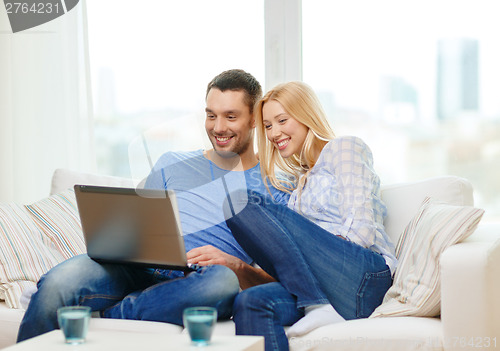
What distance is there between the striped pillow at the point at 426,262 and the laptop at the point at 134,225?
0.62m

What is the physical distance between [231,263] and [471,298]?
29.9 inches

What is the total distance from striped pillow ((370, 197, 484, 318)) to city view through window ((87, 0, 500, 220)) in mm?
1120

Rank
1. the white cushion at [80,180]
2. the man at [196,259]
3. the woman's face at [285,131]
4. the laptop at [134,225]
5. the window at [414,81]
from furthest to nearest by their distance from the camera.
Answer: the window at [414,81] < the white cushion at [80,180] < the woman's face at [285,131] < the man at [196,259] < the laptop at [134,225]

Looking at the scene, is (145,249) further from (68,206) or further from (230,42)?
(230,42)

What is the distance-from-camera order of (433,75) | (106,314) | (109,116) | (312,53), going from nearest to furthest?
1. (106,314)
2. (433,75)
3. (312,53)
4. (109,116)

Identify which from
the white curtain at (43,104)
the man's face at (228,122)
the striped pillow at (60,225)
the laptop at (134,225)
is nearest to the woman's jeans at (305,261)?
the laptop at (134,225)

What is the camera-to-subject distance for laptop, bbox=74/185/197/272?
179 centimetres

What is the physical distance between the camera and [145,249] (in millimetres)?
1868

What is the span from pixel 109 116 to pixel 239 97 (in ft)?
4.24

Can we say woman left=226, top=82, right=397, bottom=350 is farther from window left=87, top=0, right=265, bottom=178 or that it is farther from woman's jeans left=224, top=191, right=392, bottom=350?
window left=87, top=0, right=265, bottom=178

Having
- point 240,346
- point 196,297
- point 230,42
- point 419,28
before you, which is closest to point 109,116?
point 230,42

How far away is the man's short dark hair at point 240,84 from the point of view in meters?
2.52

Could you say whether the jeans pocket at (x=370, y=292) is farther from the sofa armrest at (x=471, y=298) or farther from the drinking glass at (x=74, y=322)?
the drinking glass at (x=74, y=322)

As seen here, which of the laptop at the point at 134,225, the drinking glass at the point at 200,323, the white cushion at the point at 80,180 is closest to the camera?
the drinking glass at the point at 200,323
